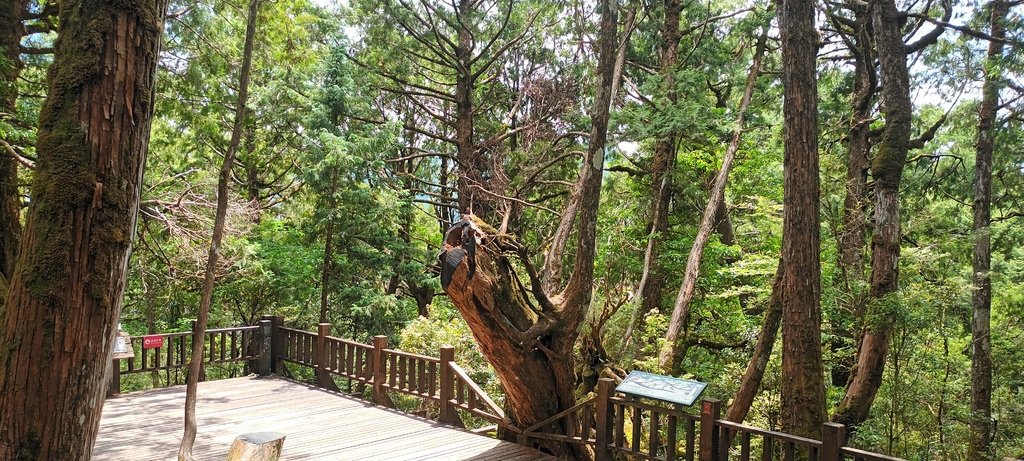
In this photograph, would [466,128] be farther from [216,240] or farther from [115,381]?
[216,240]

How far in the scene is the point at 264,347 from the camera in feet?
33.2

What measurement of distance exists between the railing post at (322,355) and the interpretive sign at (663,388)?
5.23m

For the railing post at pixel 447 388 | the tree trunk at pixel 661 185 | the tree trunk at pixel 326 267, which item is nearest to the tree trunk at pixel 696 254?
the tree trunk at pixel 661 185

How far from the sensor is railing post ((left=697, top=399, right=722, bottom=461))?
5.32 m

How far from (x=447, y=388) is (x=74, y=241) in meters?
5.65

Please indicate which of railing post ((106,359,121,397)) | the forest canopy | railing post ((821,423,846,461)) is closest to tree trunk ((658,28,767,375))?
the forest canopy

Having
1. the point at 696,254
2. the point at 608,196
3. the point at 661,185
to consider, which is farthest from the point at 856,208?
the point at 608,196

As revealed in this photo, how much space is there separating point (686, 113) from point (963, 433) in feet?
22.7

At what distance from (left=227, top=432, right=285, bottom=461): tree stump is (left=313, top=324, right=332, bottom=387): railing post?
5.32 metres

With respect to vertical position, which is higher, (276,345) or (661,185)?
(661,185)

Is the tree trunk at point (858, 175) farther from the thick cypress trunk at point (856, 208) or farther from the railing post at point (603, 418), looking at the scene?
the railing post at point (603, 418)

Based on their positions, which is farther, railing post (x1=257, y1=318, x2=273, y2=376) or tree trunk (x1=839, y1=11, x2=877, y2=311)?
railing post (x1=257, y1=318, x2=273, y2=376)

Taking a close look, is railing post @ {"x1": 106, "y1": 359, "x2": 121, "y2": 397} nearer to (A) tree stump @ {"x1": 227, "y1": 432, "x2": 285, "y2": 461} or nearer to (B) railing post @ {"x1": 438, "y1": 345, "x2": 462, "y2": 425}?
(B) railing post @ {"x1": 438, "y1": 345, "x2": 462, "y2": 425}

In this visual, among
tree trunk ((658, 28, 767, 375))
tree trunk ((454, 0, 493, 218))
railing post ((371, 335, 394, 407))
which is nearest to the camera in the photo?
Answer: railing post ((371, 335, 394, 407))
